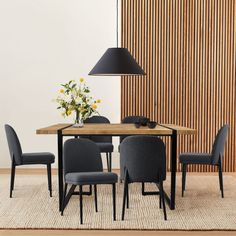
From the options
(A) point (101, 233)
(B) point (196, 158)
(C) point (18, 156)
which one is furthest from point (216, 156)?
(C) point (18, 156)

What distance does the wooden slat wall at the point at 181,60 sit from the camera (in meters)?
7.97

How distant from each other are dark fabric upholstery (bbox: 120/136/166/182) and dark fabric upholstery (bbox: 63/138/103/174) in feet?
1.96

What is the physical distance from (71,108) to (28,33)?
3040 millimetres

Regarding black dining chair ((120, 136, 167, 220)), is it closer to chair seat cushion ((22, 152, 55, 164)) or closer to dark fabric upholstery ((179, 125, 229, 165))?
dark fabric upholstery ((179, 125, 229, 165))

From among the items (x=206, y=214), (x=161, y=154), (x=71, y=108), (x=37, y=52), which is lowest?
(x=206, y=214)

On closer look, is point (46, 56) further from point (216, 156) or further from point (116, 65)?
point (216, 156)

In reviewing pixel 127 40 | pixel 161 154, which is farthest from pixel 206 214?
pixel 127 40

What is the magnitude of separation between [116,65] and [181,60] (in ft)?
7.45

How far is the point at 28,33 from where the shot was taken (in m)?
8.28

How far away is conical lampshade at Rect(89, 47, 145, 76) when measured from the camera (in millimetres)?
5980

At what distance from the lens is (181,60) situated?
8.01 metres

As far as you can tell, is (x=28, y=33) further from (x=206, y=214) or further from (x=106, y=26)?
(x=206, y=214)

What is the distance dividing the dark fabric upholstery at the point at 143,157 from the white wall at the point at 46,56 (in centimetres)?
355

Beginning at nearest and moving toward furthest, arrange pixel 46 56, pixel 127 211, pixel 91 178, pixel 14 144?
1. pixel 91 178
2. pixel 127 211
3. pixel 14 144
4. pixel 46 56
